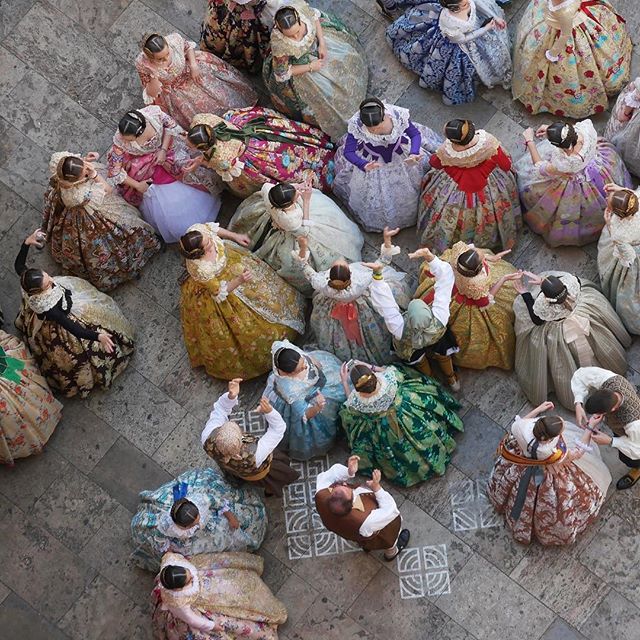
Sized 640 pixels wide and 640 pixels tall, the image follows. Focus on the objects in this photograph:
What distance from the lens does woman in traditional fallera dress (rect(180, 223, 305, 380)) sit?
28.9 ft

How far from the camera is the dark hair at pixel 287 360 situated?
842 cm

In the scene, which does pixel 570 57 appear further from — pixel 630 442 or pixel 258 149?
pixel 630 442

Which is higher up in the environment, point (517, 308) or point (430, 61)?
point (430, 61)

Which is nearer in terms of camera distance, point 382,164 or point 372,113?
point 372,113

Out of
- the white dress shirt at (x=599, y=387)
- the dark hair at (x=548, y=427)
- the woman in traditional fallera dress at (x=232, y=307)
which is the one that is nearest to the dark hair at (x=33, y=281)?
the woman in traditional fallera dress at (x=232, y=307)

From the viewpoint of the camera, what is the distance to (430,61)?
9.60 m

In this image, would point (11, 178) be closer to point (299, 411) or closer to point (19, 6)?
point (19, 6)

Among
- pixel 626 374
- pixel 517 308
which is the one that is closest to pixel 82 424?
pixel 517 308

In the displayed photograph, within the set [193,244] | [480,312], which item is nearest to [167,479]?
[193,244]

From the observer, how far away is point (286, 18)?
905cm

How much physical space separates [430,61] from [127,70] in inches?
90.2

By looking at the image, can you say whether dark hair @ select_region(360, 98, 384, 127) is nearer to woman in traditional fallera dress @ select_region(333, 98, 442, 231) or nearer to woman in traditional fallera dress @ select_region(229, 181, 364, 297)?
woman in traditional fallera dress @ select_region(333, 98, 442, 231)

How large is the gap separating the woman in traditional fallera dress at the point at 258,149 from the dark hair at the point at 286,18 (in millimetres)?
657

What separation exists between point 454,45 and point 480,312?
194 centimetres
